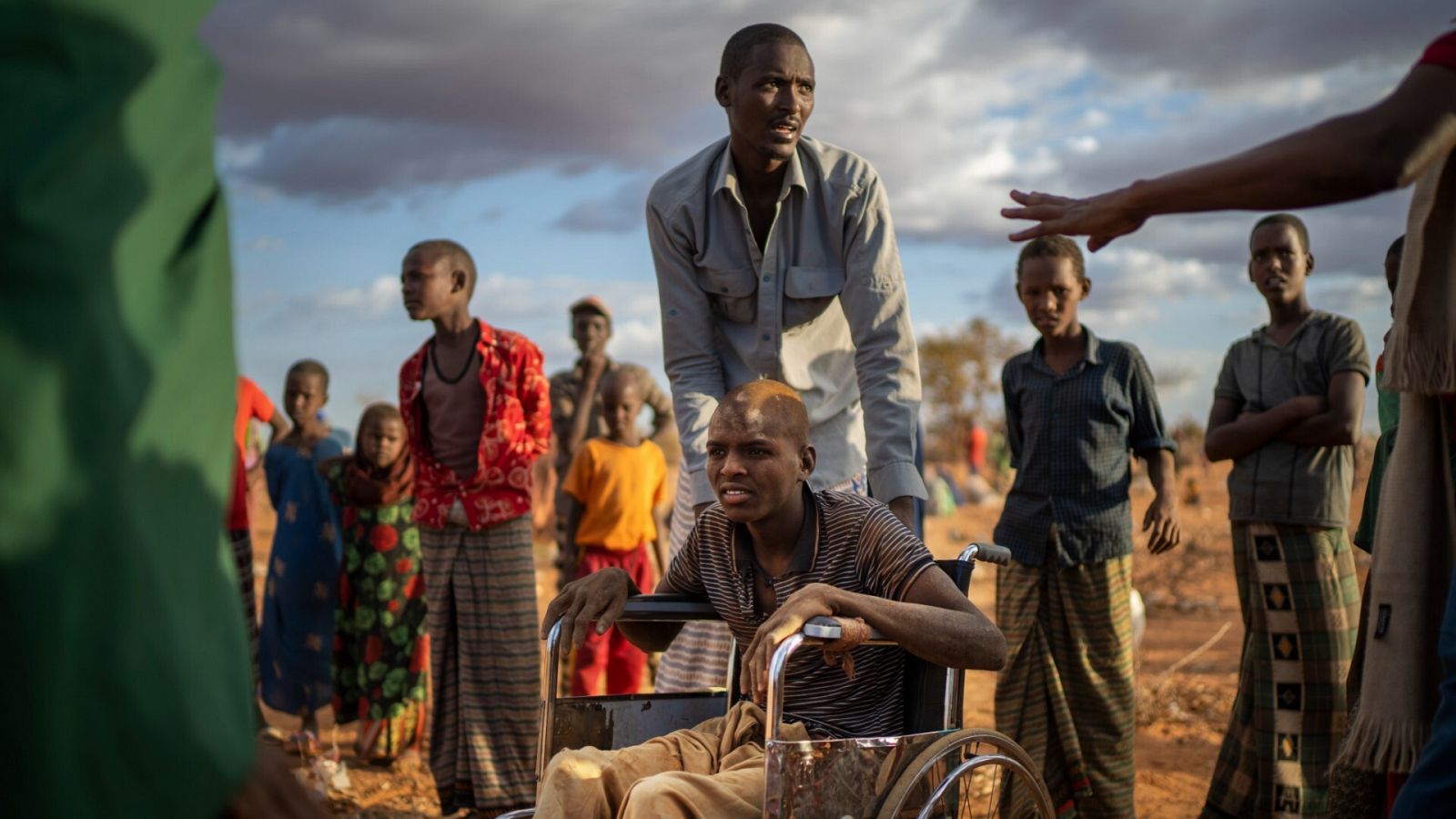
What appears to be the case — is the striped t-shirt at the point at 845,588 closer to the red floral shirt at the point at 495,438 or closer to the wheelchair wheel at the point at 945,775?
the wheelchair wheel at the point at 945,775

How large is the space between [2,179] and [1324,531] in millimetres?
4723

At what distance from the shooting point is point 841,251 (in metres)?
3.89

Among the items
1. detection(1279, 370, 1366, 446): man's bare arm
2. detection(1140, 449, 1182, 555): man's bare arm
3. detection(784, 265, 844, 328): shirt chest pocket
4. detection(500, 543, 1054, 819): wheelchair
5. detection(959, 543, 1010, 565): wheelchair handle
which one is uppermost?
detection(784, 265, 844, 328): shirt chest pocket

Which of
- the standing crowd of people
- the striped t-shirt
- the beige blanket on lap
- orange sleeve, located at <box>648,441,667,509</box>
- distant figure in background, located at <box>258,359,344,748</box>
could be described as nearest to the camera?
the standing crowd of people

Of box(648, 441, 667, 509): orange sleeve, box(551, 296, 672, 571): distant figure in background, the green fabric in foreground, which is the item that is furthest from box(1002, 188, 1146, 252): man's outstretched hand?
box(551, 296, 672, 571): distant figure in background

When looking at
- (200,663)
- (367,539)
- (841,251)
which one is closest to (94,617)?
(200,663)

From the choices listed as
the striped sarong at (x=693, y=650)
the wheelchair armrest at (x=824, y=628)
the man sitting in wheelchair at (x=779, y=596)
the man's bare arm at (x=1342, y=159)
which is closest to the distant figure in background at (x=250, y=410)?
the striped sarong at (x=693, y=650)

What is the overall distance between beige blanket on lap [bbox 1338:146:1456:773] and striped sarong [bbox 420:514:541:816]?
3.72 m

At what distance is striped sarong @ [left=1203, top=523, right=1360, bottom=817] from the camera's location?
4.63 meters

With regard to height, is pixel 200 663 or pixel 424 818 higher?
pixel 200 663

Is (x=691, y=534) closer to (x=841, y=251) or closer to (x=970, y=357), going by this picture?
(x=841, y=251)

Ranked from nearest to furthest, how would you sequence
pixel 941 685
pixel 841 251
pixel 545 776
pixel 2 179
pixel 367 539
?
pixel 2 179
pixel 545 776
pixel 941 685
pixel 841 251
pixel 367 539

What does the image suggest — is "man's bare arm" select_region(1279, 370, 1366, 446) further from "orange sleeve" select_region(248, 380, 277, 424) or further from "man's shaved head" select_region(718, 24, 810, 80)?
"orange sleeve" select_region(248, 380, 277, 424)

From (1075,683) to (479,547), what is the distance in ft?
8.12
